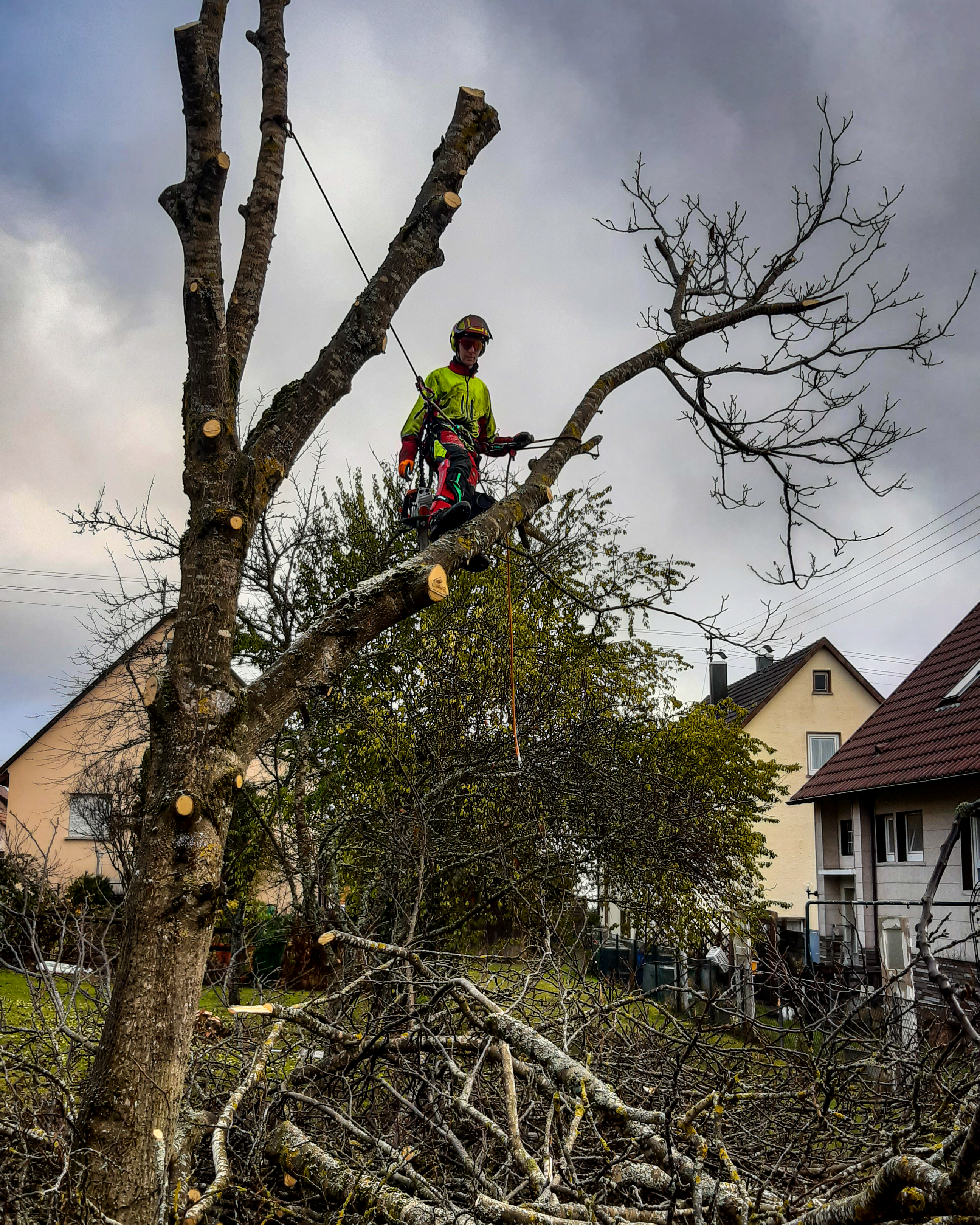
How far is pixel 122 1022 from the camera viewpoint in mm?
3391

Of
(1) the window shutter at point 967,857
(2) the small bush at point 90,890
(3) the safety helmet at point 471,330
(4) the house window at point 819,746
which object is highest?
(4) the house window at point 819,746

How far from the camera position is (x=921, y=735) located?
1519cm

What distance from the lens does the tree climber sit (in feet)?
19.3

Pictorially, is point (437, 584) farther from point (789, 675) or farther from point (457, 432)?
point (789, 675)

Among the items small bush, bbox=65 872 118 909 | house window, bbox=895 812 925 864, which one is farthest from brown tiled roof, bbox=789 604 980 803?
small bush, bbox=65 872 118 909

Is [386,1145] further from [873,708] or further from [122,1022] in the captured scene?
[873,708]

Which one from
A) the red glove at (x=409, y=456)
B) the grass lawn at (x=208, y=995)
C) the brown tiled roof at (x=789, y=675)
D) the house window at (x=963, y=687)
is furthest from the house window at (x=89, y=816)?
the brown tiled roof at (x=789, y=675)

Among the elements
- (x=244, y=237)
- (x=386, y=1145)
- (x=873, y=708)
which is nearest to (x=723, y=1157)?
(x=386, y=1145)

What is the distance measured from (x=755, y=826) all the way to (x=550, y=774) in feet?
60.6

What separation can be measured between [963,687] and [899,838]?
299cm

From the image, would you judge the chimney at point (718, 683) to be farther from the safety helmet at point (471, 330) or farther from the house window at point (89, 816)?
the safety helmet at point (471, 330)

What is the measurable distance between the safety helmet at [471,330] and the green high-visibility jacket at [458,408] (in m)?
0.18

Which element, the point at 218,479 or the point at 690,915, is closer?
the point at 218,479

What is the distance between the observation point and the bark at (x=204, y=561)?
333 centimetres
